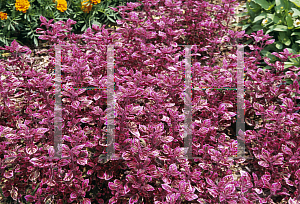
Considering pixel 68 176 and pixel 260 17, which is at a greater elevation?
pixel 260 17

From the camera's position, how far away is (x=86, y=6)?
395 cm

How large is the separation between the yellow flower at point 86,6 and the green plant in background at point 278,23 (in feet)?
7.31

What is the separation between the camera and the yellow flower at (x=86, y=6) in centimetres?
392

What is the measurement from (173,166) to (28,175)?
48.3 inches

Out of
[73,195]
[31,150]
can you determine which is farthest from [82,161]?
[31,150]

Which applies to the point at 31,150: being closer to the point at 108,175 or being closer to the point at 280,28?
the point at 108,175

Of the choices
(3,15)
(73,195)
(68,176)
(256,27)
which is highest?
(3,15)

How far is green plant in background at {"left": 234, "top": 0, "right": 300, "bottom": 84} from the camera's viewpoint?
356 centimetres

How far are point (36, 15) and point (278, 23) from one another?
327 centimetres

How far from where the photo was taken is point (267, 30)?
3.83 metres

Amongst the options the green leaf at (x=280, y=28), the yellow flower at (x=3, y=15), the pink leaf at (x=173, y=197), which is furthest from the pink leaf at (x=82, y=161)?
the green leaf at (x=280, y=28)

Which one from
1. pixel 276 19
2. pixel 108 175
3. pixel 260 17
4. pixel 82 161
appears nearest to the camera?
pixel 82 161

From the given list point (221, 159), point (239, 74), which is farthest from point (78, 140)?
point (239, 74)

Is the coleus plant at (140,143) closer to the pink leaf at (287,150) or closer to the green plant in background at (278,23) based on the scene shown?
the pink leaf at (287,150)
